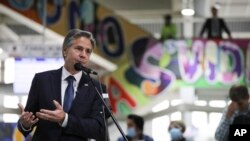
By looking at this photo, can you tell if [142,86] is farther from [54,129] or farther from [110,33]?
[54,129]

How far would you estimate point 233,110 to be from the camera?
4605 mm

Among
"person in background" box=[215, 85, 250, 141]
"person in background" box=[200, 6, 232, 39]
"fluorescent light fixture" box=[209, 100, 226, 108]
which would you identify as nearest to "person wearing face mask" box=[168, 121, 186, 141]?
"person in background" box=[215, 85, 250, 141]

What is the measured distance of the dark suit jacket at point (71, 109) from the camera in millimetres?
3197

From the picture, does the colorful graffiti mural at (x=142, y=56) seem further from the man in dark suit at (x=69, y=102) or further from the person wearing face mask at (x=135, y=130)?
the man in dark suit at (x=69, y=102)

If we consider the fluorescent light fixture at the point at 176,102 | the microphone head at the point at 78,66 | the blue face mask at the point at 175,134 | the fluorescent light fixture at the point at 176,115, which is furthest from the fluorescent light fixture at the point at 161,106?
the microphone head at the point at 78,66

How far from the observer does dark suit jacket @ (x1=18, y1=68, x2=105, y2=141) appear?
126 inches

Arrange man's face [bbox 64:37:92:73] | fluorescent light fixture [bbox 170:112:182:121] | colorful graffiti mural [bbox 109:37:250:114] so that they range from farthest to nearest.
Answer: fluorescent light fixture [bbox 170:112:182:121] < colorful graffiti mural [bbox 109:37:250:114] < man's face [bbox 64:37:92:73]

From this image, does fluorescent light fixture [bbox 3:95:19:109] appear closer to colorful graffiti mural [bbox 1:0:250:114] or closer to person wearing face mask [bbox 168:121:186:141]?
colorful graffiti mural [bbox 1:0:250:114]

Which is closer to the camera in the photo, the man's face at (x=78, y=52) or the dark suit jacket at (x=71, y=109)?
the dark suit jacket at (x=71, y=109)

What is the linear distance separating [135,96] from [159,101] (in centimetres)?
49

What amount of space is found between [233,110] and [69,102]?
179cm

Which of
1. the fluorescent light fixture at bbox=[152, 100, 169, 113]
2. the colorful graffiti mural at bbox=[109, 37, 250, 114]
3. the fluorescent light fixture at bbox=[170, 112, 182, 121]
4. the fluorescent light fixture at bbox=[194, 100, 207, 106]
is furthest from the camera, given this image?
the fluorescent light fixture at bbox=[194, 100, 207, 106]

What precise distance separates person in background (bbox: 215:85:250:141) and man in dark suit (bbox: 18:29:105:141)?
58.3 inches

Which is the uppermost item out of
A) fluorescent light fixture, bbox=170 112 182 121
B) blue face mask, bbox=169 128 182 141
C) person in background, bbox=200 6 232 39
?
person in background, bbox=200 6 232 39
